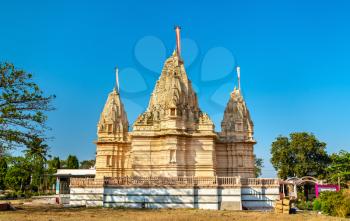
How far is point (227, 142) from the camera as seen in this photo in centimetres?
3806

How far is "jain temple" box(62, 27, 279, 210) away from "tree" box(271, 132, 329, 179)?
2265 centimetres

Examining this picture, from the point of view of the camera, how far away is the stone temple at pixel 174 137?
3409 cm

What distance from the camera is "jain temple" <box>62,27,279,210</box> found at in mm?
29855

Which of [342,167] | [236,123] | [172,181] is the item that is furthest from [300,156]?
[172,181]

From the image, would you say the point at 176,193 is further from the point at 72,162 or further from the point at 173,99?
the point at 72,162

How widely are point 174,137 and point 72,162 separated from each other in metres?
46.9

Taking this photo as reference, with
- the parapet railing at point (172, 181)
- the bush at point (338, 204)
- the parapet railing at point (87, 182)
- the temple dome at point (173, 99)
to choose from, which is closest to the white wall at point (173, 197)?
the parapet railing at point (172, 181)

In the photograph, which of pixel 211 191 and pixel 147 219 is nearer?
pixel 147 219

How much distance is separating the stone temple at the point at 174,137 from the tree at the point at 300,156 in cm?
2279

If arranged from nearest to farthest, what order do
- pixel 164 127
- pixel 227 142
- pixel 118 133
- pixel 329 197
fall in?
pixel 329 197 → pixel 164 127 → pixel 227 142 → pixel 118 133

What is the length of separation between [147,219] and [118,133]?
2159 centimetres

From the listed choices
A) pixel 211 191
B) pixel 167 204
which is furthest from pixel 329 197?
pixel 167 204

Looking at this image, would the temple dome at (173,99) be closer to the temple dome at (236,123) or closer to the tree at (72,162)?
the temple dome at (236,123)

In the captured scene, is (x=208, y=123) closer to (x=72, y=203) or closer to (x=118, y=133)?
(x=118, y=133)
